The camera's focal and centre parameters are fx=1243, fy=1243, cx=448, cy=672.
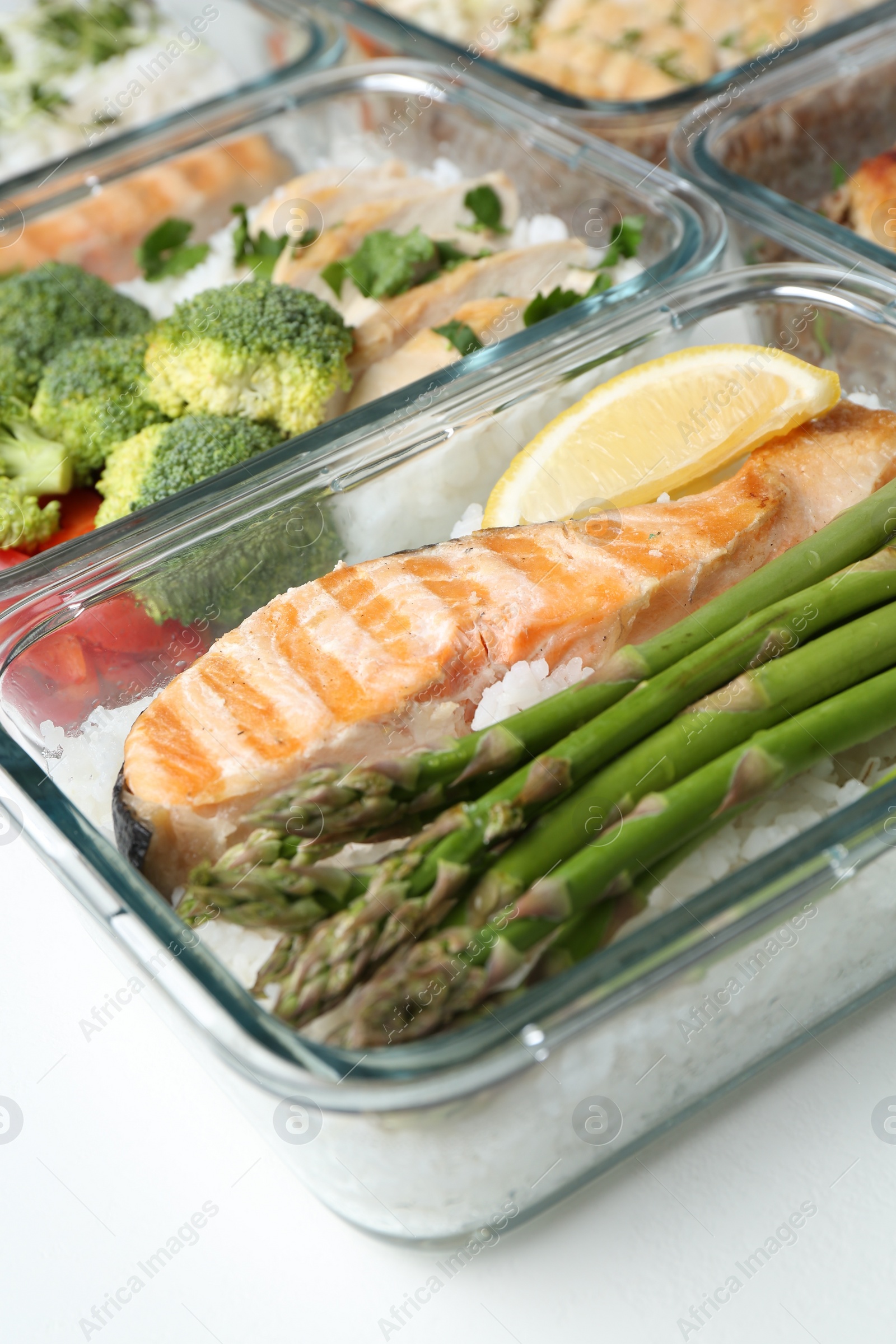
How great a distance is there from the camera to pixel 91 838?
1.29 meters

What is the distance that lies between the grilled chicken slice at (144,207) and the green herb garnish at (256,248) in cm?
19

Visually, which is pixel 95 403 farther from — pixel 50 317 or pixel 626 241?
pixel 626 241

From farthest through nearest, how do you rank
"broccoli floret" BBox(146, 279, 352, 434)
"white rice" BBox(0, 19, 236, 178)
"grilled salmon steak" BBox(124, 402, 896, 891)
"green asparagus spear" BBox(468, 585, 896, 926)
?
"white rice" BBox(0, 19, 236, 178) → "broccoli floret" BBox(146, 279, 352, 434) → "grilled salmon steak" BBox(124, 402, 896, 891) → "green asparagus spear" BBox(468, 585, 896, 926)

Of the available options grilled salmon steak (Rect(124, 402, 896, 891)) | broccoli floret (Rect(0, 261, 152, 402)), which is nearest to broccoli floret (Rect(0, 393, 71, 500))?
broccoli floret (Rect(0, 261, 152, 402))

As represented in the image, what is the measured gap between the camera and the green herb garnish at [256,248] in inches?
104

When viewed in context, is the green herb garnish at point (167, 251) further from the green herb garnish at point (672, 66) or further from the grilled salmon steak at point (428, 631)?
the grilled salmon steak at point (428, 631)

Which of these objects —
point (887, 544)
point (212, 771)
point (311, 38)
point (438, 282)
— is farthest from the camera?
point (311, 38)

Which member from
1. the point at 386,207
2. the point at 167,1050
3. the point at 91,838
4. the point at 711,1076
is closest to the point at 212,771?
the point at 91,838

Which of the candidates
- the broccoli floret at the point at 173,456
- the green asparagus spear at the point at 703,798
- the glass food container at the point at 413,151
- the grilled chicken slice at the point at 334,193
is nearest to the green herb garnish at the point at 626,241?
the glass food container at the point at 413,151

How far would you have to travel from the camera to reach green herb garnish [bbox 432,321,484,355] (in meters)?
2.18

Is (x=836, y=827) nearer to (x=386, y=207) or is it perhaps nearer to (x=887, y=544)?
(x=887, y=544)

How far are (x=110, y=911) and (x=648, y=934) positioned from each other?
526 mm

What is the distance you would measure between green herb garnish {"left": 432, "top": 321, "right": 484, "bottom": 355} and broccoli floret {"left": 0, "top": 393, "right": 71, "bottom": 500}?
2.37ft

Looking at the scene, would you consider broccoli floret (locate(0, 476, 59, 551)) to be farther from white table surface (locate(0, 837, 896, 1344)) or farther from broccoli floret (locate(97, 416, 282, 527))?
white table surface (locate(0, 837, 896, 1344))
